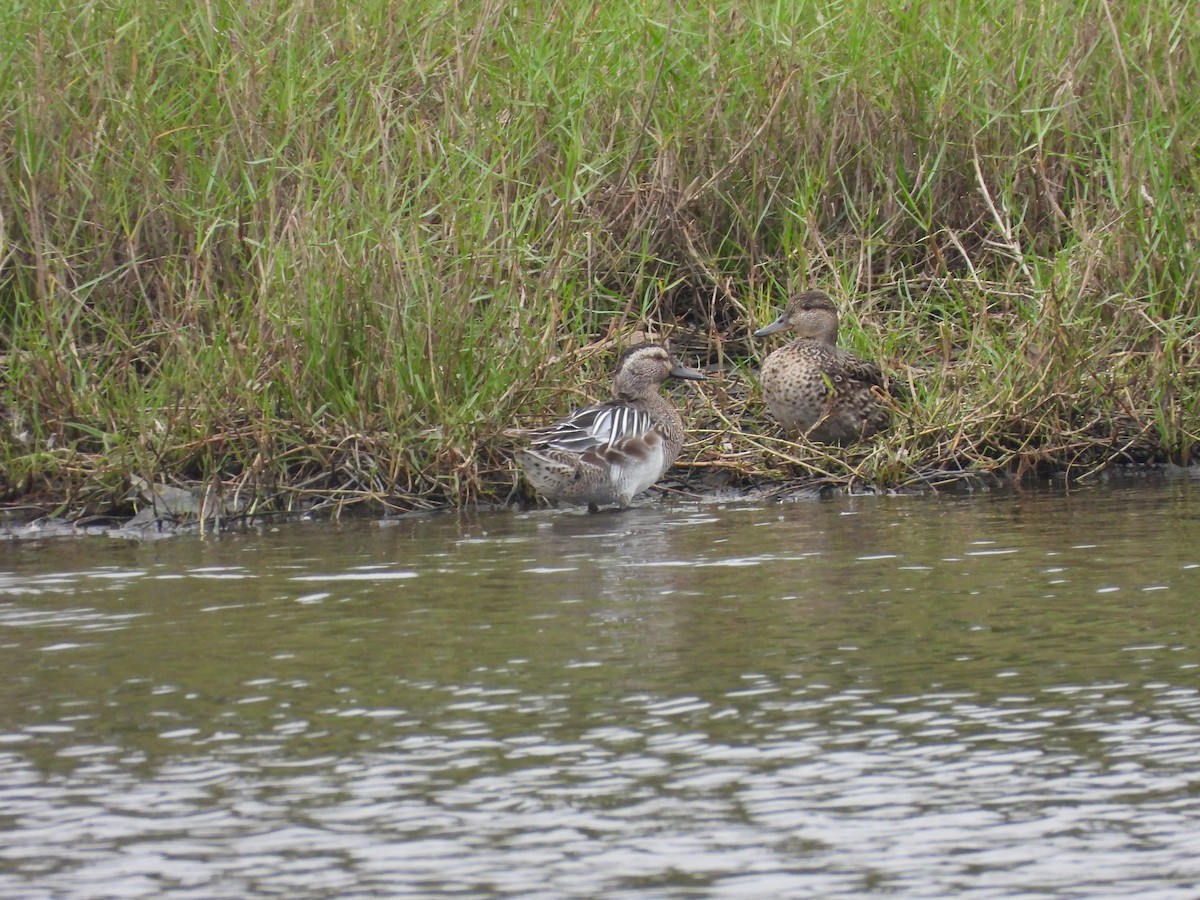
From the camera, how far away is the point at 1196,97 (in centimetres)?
938

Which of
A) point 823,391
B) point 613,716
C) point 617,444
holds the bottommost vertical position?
point 613,716

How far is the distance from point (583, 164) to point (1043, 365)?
2.17 metres

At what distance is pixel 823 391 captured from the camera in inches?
348

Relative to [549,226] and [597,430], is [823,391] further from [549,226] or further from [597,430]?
[549,226]

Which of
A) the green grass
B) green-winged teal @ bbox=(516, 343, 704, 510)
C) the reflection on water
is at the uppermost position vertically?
the green grass

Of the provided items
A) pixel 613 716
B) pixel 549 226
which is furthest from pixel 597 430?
pixel 613 716

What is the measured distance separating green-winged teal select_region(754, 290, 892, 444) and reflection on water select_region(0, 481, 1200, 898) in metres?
1.57

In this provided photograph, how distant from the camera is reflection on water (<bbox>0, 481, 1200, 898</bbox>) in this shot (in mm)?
3773

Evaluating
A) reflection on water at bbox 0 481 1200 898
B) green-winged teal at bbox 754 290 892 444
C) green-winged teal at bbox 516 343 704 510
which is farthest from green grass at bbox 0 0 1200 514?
reflection on water at bbox 0 481 1200 898

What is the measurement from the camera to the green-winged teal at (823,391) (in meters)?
8.85

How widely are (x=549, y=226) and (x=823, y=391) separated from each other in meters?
1.36

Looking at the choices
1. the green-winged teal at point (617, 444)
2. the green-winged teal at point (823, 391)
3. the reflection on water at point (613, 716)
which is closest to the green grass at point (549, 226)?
the green-winged teal at point (823, 391)

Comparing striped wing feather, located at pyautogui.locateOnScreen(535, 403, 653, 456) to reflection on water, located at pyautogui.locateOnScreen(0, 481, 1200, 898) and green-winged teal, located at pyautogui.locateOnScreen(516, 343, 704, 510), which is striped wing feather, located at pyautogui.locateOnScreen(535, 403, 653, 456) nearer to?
green-winged teal, located at pyautogui.locateOnScreen(516, 343, 704, 510)

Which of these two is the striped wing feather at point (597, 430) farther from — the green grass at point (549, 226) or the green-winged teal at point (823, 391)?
the green-winged teal at point (823, 391)
